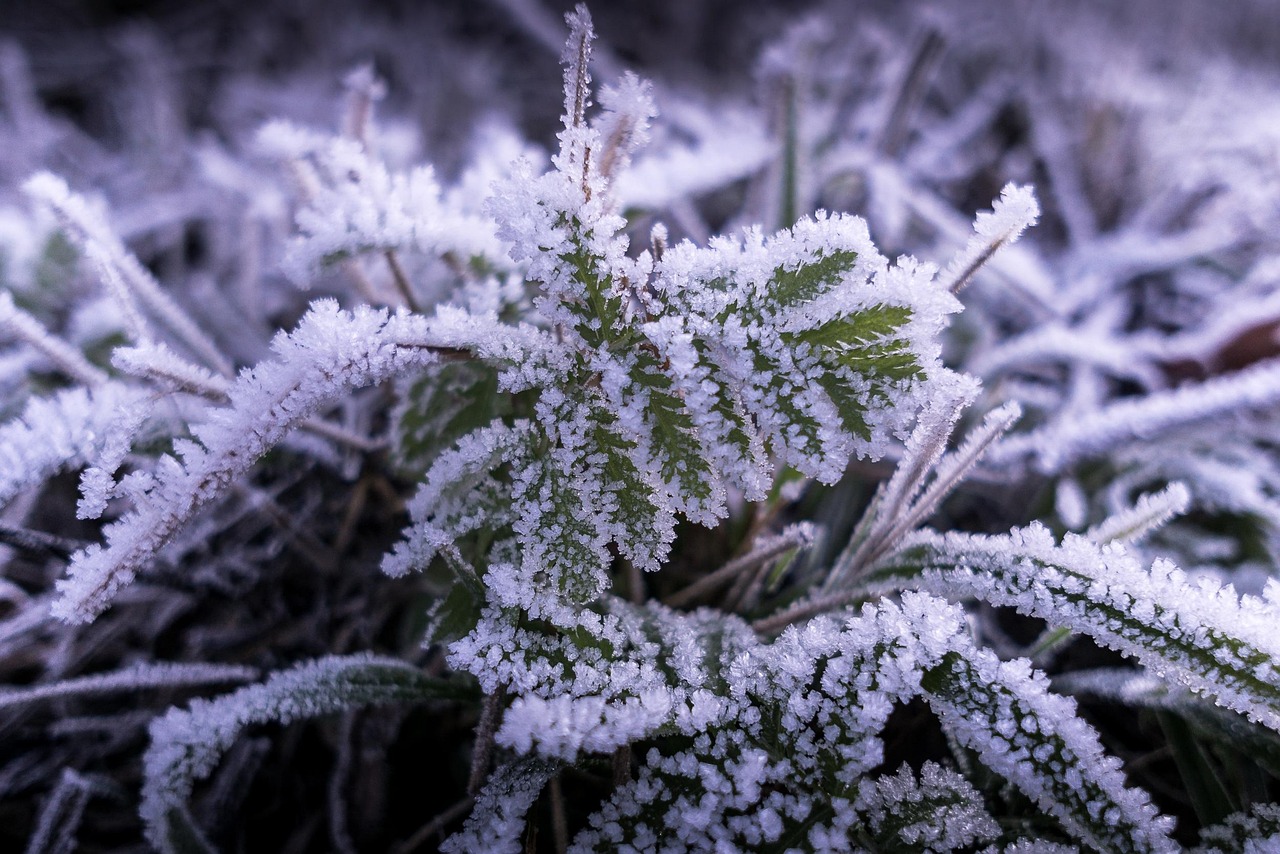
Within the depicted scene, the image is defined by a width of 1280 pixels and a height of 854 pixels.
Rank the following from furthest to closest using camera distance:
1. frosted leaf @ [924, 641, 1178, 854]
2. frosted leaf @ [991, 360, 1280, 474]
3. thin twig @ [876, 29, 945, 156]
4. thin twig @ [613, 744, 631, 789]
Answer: thin twig @ [876, 29, 945, 156] → frosted leaf @ [991, 360, 1280, 474] → thin twig @ [613, 744, 631, 789] → frosted leaf @ [924, 641, 1178, 854]

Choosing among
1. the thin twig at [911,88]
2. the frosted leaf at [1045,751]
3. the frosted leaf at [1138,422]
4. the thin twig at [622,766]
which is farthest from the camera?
the thin twig at [911,88]

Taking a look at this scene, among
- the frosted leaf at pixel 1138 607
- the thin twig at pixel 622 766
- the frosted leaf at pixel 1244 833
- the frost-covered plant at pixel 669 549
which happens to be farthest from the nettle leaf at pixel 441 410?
the frosted leaf at pixel 1244 833

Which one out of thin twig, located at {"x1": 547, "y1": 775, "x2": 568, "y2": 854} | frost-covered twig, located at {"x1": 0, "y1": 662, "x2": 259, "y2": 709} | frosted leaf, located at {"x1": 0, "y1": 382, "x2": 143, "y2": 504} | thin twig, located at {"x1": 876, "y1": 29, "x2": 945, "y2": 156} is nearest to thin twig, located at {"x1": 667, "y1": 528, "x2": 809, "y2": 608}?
thin twig, located at {"x1": 547, "y1": 775, "x2": 568, "y2": 854}

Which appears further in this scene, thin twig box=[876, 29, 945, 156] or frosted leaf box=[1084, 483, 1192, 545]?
thin twig box=[876, 29, 945, 156]

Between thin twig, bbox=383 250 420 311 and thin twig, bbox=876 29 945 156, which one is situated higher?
thin twig, bbox=876 29 945 156

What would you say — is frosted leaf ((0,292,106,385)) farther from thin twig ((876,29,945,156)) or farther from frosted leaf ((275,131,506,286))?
thin twig ((876,29,945,156))

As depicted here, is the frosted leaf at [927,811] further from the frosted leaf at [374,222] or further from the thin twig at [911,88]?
the thin twig at [911,88]

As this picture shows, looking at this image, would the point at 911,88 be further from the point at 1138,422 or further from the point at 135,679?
the point at 135,679

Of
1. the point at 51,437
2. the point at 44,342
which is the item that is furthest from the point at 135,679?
the point at 44,342
